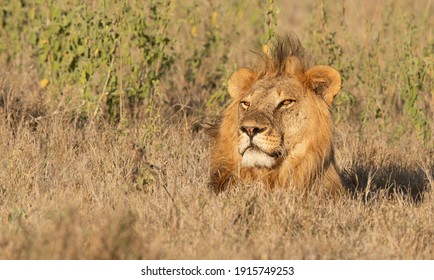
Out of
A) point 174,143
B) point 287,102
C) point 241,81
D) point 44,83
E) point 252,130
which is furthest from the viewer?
point 44,83

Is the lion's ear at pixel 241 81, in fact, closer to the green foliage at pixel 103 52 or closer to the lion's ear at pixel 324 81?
the lion's ear at pixel 324 81

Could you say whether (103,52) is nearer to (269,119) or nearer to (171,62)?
(171,62)

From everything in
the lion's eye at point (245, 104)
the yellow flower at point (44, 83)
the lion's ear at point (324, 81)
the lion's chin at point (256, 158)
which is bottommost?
the yellow flower at point (44, 83)

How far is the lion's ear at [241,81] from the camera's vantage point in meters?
6.37

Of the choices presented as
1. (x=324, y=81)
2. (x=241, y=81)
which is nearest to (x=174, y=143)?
(x=241, y=81)

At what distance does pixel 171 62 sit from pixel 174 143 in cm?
168

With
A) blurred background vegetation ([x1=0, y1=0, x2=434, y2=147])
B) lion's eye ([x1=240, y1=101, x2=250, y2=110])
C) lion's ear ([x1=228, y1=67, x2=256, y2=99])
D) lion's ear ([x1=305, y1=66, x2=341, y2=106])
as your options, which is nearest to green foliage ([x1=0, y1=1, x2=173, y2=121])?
blurred background vegetation ([x1=0, y1=0, x2=434, y2=147])

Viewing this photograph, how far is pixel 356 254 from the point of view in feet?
16.9

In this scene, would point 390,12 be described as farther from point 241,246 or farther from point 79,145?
point 241,246

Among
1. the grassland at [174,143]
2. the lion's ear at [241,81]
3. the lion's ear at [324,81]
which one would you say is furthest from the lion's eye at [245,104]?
the grassland at [174,143]

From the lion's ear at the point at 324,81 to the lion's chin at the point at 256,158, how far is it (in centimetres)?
68

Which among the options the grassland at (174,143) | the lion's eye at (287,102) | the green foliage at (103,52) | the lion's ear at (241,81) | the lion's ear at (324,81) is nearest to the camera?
the grassland at (174,143)

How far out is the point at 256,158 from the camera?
18.9ft

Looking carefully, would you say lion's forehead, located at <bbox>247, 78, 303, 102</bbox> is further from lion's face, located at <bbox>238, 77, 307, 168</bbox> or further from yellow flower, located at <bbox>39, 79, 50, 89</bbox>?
yellow flower, located at <bbox>39, 79, 50, 89</bbox>
